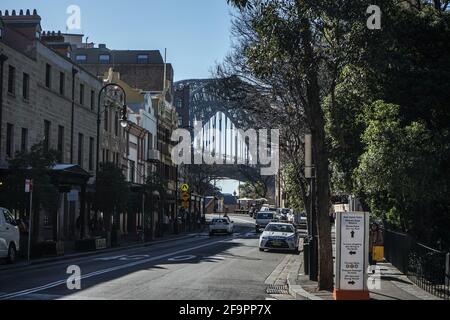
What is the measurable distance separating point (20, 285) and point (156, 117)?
52312 mm

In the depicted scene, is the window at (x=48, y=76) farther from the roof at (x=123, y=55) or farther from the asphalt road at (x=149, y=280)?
the roof at (x=123, y=55)

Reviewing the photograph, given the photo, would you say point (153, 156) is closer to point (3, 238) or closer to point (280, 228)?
point (280, 228)

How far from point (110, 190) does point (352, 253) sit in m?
25.5

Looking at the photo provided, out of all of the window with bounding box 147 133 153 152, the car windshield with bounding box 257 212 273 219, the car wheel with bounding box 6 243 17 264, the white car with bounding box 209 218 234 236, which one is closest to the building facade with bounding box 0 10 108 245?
the car wheel with bounding box 6 243 17 264

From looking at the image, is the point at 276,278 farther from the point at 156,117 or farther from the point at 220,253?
the point at 156,117

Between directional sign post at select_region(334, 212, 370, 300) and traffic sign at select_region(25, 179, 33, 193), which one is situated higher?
traffic sign at select_region(25, 179, 33, 193)

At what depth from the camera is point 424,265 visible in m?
17.4

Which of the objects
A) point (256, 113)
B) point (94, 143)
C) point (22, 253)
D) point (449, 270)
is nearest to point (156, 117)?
point (94, 143)

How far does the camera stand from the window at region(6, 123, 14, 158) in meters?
32.3

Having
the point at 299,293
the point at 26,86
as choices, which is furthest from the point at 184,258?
the point at 26,86

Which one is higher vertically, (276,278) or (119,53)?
(119,53)

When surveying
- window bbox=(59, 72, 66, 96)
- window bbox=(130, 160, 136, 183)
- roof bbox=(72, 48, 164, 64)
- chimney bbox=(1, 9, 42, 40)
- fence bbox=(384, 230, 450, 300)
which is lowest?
fence bbox=(384, 230, 450, 300)

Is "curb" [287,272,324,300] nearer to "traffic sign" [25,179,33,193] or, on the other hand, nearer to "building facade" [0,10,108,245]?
"traffic sign" [25,179,33,193]

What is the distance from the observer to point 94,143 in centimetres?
Answer: 4622
